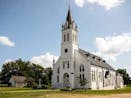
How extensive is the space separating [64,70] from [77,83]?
5039 millimetres

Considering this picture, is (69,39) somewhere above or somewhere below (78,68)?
above

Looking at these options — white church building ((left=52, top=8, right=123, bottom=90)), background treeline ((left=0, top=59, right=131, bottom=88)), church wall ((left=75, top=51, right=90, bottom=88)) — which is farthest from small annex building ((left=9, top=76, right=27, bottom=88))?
church wall ((left=75, top=51, right=90, bottom=88))

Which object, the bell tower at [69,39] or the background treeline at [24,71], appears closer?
the bell tower at [69,39]

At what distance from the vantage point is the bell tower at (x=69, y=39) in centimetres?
5707

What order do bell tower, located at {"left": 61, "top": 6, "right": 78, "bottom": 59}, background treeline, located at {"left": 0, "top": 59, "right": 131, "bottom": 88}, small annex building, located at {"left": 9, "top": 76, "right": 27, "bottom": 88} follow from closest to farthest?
bell tower, located at {"left": 61, "top": 6, "right": 78, "bottom": 59} → small annex building, located at {"left": 9, "top": 76, "right": 27, "bottom": 88} → background treeline, located at {"left": 0, "top": 59, "right": 131, "bottom": 88}

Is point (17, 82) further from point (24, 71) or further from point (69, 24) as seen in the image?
point (69, 24)

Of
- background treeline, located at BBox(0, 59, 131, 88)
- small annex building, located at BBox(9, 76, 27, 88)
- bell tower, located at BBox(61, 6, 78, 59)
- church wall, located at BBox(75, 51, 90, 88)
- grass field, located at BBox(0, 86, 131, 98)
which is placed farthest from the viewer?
background treeline, located at BBox(0, 59, 131, 88)

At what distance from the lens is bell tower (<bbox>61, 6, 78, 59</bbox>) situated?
57.1m

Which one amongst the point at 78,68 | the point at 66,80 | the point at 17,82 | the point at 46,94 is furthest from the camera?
the point at 17,82

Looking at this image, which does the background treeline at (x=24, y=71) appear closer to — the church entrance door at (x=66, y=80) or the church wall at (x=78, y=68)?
the church entrance door at (x=66, y=80)

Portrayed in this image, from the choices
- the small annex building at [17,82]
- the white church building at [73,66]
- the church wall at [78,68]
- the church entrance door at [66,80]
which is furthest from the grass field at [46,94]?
the small annex building at [17,82]

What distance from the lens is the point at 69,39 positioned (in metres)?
58.0

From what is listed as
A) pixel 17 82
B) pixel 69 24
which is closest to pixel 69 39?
pixel 69 24

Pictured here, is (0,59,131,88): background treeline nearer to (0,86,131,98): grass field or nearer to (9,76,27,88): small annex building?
(9,76,27,88): small annex building
